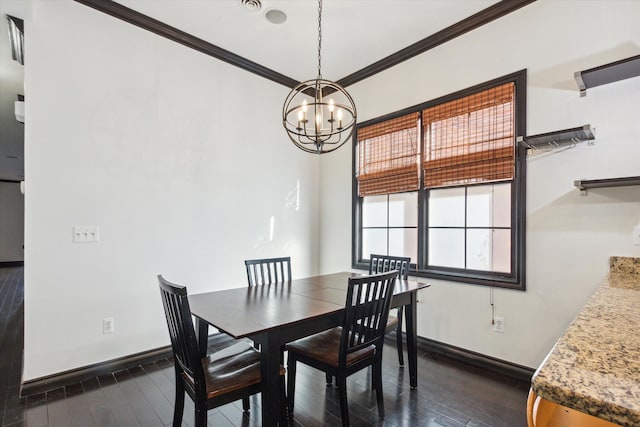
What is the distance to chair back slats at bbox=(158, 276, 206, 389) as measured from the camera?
147cm

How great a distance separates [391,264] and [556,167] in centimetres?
148

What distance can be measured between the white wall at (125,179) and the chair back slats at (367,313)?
1913mm

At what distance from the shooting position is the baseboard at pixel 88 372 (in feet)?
7.55

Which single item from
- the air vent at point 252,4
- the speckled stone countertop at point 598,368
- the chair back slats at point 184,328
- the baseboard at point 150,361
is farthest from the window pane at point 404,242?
the air vent at point 252,4

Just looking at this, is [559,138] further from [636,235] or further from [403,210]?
[403,210]

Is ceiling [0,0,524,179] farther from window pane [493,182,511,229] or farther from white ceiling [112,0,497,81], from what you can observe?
window pane [493,182,511,229]

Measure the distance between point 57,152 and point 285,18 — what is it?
216 cm

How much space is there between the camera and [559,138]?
2.24m

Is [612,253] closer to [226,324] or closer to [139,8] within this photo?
[226,324]

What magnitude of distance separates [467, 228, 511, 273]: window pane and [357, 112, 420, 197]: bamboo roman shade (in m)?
0.75

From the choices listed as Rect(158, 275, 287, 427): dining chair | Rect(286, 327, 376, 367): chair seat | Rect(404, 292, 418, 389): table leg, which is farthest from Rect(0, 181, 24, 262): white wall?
Rect(404, 292, 418, 389): table leg

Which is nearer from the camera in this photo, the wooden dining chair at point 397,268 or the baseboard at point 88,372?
the baseboard at point 88,372

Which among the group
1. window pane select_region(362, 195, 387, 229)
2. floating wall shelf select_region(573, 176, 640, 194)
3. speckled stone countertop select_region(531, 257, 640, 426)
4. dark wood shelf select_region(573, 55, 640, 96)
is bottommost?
speckled stone countertop select_region(531, 257, 640, 426)

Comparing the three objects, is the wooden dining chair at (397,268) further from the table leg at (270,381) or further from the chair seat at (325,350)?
the table leg at (270,381)
